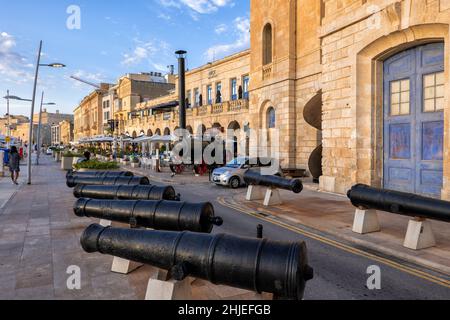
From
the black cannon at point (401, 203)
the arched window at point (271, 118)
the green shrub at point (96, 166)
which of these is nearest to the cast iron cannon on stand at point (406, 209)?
the black cannon at point (401, 203)

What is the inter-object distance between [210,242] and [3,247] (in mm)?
5497

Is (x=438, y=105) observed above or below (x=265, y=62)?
below

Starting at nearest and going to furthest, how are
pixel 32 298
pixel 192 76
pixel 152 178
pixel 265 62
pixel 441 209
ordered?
pixel 32 298
pixel 441 209
pixel 152 178
pixel 265 62
pixel 192 76

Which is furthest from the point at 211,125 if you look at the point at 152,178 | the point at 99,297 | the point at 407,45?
the point at 99,297

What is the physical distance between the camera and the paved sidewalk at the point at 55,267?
4.94m

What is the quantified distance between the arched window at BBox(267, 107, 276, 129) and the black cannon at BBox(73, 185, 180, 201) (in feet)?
51.7

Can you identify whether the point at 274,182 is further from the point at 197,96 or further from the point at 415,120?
the point at 197,96

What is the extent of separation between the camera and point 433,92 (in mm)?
11383

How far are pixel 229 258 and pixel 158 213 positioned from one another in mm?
2662

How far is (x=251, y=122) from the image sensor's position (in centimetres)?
2488

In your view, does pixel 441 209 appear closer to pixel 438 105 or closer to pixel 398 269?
pixel 398 269

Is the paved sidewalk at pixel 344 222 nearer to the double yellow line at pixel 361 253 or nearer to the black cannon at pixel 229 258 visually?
the double yellow line at pixel 361 253

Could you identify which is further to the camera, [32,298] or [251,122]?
[251,122]
